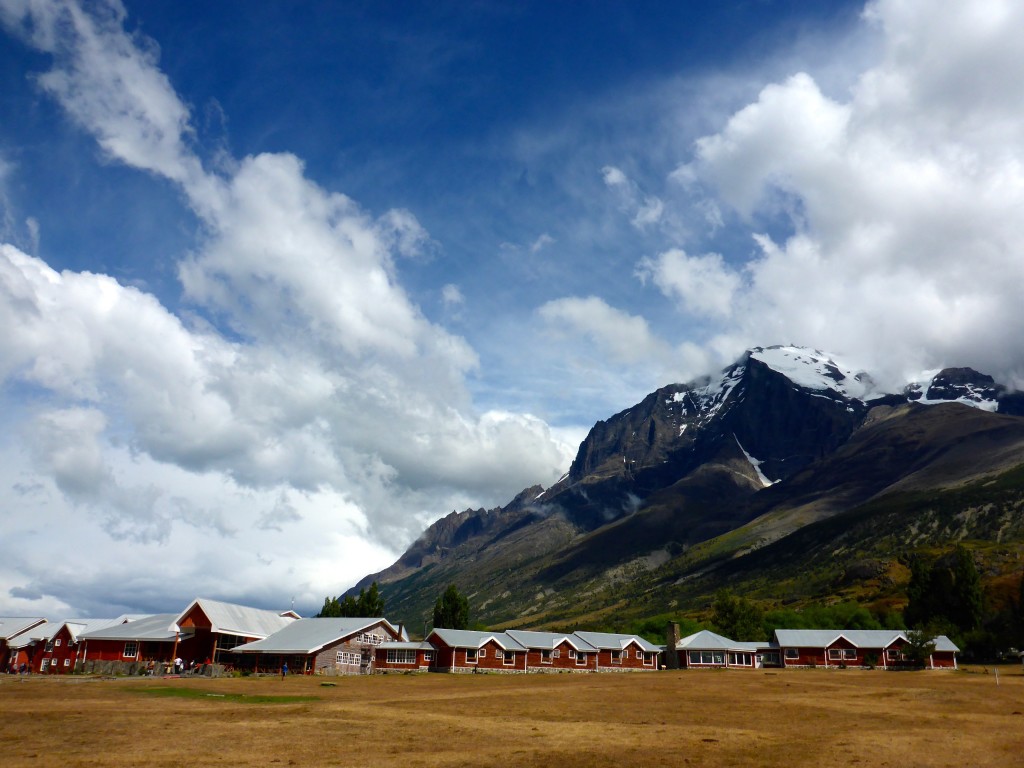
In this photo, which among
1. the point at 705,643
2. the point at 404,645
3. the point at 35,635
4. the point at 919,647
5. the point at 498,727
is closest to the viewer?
the point at 498,727

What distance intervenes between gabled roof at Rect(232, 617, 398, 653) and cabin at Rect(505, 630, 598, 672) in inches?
803

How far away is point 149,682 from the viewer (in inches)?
2520

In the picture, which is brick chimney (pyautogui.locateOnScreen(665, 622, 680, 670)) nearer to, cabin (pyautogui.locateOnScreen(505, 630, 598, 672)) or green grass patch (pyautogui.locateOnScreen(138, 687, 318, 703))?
cabin (pyautogui.locateOnScreen(505, 630, 598, 672))

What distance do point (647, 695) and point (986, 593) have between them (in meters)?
131

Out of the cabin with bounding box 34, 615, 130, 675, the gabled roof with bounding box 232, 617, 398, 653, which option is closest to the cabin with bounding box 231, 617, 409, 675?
the gabled roof with bounding box 232, 617, 398, 653

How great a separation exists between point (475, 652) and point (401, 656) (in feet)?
32.6

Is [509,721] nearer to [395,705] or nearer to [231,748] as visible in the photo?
[395,705]

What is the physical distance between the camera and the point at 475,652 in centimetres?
10038

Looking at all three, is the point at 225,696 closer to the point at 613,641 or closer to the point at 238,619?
the point at 238,619

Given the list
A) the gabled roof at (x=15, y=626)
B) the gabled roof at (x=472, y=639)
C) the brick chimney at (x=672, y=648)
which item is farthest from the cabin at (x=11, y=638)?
the brick chimney at (x=672, y=648)

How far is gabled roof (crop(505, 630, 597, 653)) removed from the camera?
107 m

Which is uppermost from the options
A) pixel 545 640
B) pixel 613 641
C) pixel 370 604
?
pixel 370 604

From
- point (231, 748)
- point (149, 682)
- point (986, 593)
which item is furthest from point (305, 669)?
point (986, 593)

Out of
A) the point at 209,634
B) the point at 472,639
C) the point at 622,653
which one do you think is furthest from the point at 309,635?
the point at 622,653
